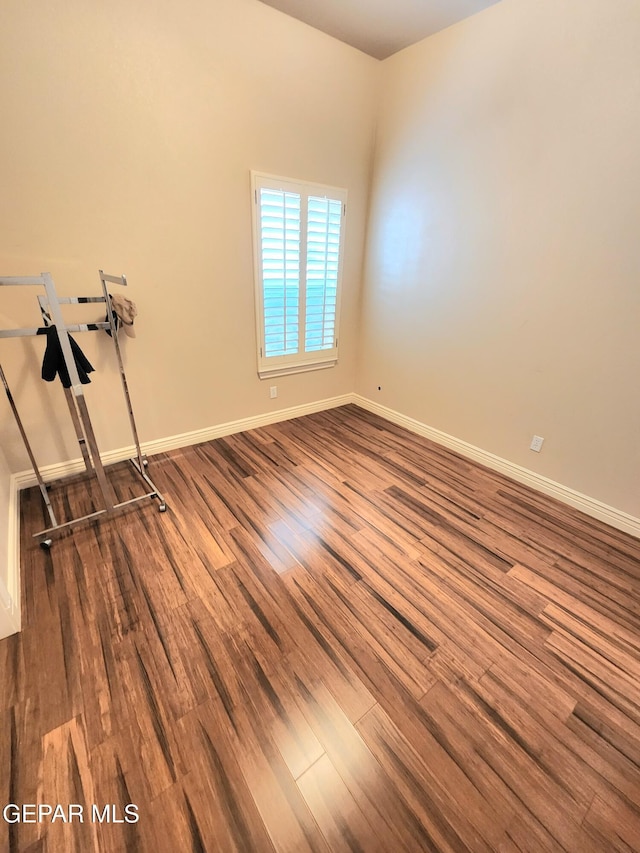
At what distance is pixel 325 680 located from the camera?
1334mm

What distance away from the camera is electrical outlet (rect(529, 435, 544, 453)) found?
2533 millimetres

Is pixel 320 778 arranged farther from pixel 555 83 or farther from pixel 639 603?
pixel 555 83

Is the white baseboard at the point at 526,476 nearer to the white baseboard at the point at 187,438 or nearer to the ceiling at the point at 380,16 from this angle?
the white baseboard at the point at 187,438

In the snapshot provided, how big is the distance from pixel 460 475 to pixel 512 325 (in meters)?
1.18

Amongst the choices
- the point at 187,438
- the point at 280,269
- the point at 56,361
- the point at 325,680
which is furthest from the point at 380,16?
the point at 325,680

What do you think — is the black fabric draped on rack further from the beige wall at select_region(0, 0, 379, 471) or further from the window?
the window

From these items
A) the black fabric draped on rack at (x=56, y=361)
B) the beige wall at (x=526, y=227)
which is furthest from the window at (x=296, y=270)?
the black fabric draped on rack at (x=56, y=361)

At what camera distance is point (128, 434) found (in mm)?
2658

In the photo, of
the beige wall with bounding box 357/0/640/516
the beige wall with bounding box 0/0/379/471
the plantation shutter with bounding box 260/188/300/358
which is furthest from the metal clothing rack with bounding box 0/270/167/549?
the beige wall with bounding box 357/0/640/516

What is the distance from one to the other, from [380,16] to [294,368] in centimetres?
253

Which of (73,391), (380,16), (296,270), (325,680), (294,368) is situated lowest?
(325,680)

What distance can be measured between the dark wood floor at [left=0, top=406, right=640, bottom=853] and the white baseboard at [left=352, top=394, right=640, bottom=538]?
0.32 feet

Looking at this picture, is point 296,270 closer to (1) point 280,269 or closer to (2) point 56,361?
(1) point 280,269

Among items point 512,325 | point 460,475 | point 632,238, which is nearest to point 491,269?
point 512,325
